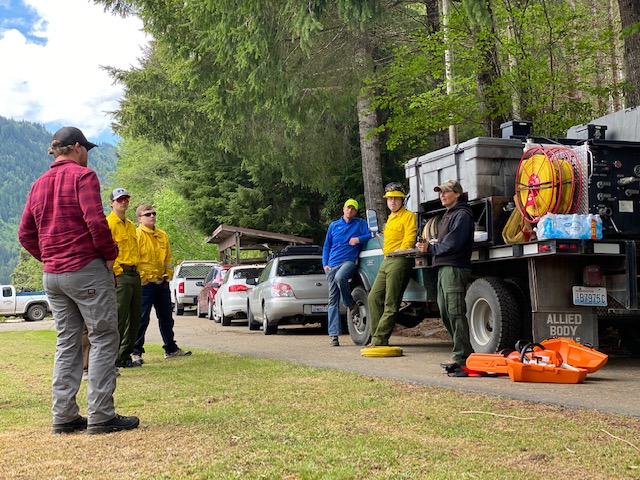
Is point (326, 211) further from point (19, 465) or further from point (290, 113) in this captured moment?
point (19, 465)

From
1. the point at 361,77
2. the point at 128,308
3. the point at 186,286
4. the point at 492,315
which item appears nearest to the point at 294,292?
the point at 361,77

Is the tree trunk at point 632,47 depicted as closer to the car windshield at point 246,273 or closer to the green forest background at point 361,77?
the green forest background at point 361,77

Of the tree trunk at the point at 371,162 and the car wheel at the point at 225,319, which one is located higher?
the tree trunk at the point at 371,162

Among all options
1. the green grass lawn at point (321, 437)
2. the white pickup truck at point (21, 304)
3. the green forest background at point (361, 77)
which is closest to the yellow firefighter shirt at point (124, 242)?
the green grass lawn at point (321, 437)

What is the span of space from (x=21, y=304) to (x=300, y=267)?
85.8 feet

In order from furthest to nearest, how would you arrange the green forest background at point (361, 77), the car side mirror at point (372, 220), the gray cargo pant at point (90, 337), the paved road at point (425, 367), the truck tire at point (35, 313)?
the truck tire at point (35, 313), the green forest background at point (361, 77), the car side mirror at point (372, 220), the paved road at point (425, 367), the gray cargo pant at point (90, 337)

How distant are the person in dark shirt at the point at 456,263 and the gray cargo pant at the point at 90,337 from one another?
4.23 meters

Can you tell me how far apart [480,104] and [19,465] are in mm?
12139

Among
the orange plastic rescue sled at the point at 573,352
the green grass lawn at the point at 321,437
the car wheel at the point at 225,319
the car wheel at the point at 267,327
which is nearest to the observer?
the green grass lawn at the point at 321,437

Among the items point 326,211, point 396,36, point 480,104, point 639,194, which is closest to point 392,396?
point 639,194

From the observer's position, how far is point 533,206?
9.69 m

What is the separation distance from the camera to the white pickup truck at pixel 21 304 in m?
39.8

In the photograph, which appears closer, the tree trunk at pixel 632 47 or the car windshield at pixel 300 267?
the tree trunk at pixel 632 47

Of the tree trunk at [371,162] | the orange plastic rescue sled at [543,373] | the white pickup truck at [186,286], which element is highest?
the tree trunk at [371,162]
